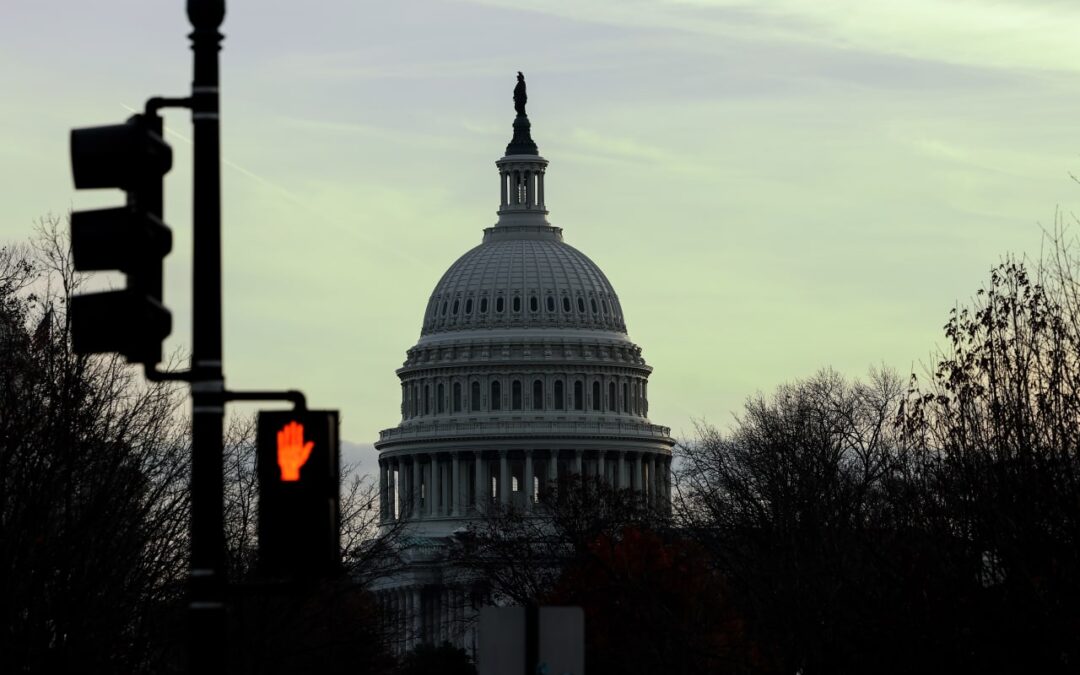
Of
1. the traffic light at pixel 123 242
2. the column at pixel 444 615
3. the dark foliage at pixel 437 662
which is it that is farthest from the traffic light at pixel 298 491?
the column at pixel 444 615

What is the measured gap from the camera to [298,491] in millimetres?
13055

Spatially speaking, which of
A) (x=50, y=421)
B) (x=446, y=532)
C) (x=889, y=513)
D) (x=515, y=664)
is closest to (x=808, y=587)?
(x=889, y=513)

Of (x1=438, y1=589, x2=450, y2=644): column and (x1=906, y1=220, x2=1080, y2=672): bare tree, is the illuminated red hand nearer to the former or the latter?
(x1=906, y1=220, x2=1080, y2=672): bare tree

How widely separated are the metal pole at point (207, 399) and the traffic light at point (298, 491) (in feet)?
0.89

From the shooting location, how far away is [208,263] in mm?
13242

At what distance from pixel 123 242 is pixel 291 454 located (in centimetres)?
144

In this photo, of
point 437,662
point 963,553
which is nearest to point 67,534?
point 963,553

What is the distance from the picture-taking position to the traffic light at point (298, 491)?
13016 mm

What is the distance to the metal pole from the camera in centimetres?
1304

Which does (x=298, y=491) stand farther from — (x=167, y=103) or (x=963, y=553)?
(x=963, y=553)

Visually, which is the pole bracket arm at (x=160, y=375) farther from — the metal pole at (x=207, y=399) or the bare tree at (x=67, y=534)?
the bare tree at (x=67, y=534)

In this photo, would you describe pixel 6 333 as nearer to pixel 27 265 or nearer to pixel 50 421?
pixel 27 265

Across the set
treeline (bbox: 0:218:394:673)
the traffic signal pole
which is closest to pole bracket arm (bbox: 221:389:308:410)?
the traffic signal pole

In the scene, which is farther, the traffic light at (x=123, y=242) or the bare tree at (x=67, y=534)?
the bare tree at (x=67, y=534)
